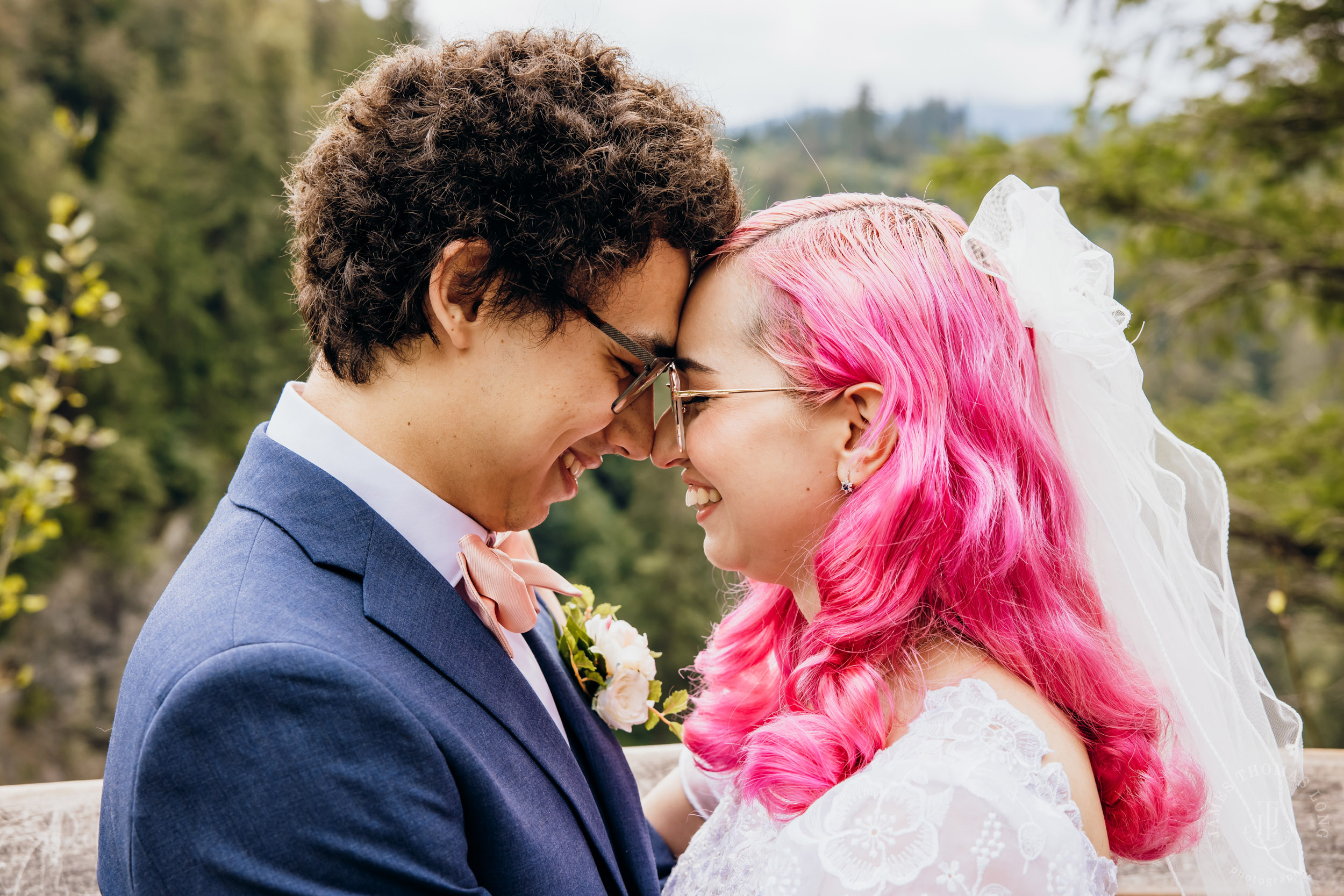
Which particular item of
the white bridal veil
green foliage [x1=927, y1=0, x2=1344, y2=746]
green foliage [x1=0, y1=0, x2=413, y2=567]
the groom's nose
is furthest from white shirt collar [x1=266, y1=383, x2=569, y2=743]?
green foliage [x1=0, y1=0, x2=413, y2=567]

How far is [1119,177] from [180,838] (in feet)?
19.6

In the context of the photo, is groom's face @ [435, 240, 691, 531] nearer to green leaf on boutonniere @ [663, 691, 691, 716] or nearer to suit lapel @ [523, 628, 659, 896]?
suit lapel @ [523, 628, 659, 896]

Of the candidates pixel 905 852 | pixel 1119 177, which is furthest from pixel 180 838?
pixel 1119 177

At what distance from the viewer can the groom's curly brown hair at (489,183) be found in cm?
173

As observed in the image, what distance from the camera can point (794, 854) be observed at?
151cm

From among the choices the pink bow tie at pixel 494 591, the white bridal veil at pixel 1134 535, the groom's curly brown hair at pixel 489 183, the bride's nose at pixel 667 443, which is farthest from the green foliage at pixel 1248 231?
the pink bow tie at pixel 494 591

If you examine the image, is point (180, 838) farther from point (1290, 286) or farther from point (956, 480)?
point (1290, 286)

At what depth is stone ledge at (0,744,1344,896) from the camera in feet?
6.95

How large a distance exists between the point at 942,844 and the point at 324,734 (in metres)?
0.95

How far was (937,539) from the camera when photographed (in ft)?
5.72

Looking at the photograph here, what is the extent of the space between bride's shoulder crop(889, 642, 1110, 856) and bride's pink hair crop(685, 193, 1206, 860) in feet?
0.10

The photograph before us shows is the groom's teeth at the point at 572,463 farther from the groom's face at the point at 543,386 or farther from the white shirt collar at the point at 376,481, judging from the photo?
the white shirt collar at the point at 376,481

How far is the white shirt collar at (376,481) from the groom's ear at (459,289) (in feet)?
0.94

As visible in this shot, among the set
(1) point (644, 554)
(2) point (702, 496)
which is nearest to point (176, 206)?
(1) point (644, 554)
